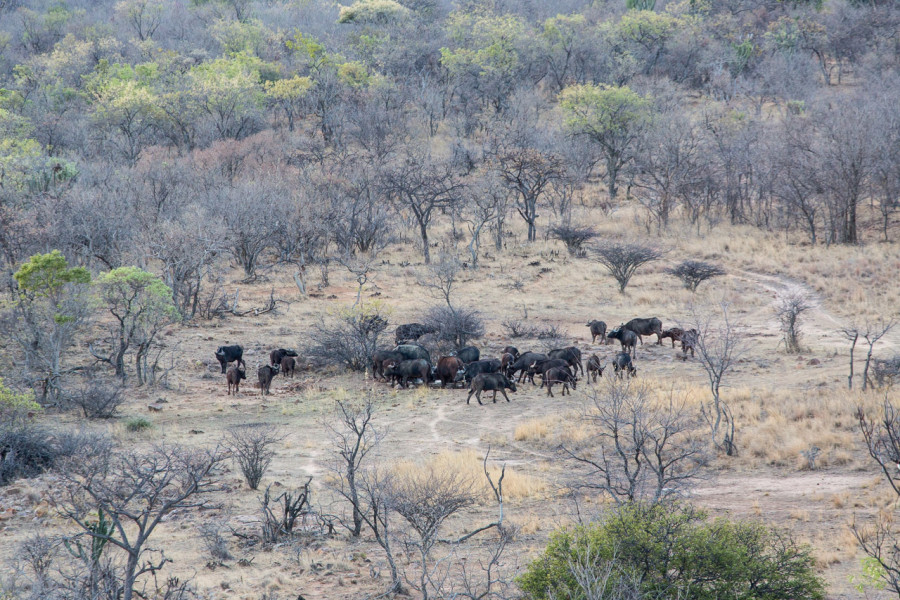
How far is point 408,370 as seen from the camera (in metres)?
20.9

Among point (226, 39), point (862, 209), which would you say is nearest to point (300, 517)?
point (862, 209)

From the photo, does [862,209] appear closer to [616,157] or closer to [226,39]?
[616,157]

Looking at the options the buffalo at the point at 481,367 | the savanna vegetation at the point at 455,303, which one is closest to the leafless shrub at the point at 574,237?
the savanna vegetation at the point at 455,303

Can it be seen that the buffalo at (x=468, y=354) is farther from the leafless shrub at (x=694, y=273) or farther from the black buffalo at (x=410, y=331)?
the leafless shrub at (x=694, y=273)

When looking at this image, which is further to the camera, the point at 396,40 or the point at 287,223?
the point at 396,40

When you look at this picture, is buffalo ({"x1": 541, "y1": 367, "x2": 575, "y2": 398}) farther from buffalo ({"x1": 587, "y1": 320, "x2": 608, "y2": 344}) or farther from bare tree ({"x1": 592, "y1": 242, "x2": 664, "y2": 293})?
bare tree ({"x1": 592, "y1": 242, "x2": 664, "y2": 293})

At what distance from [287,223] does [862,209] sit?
3108 cm

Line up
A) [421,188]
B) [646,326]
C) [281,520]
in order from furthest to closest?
[421,188] < [646,326] < [281,520]

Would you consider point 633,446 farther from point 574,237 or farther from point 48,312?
point 574,237

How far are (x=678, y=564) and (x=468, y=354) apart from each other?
45.1 ft

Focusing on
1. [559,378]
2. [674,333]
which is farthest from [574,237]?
[559,378]

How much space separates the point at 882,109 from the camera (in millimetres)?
42875

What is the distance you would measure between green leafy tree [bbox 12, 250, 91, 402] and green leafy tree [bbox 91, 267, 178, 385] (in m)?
0.64

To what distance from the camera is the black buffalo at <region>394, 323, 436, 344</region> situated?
2462cm
